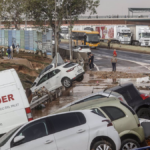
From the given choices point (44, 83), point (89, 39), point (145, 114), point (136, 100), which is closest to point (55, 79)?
point (44, 83)

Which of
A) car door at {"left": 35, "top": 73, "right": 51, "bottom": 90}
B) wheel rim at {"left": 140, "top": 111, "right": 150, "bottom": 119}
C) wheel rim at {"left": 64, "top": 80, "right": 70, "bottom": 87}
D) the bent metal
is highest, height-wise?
the bent metal

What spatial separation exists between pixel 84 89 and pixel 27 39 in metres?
26.0

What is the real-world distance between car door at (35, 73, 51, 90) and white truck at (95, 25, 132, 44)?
4449 cm

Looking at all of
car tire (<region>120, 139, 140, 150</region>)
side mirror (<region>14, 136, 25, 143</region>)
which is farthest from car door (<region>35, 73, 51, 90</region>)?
side mirror (<region>14, 136, 25, 143</region>)

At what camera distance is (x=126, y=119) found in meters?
8.98

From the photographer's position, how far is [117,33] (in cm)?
6706

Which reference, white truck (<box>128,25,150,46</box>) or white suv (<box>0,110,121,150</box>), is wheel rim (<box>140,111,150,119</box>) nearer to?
white suv (<box>0,110,121,150</box>)

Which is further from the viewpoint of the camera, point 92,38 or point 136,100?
point 92,38

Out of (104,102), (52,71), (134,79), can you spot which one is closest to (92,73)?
(134,79)

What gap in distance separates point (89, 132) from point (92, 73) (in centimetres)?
2278

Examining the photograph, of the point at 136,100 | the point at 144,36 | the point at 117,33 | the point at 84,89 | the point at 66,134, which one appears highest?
the point at 117,33

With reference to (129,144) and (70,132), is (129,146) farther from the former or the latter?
(70,132)

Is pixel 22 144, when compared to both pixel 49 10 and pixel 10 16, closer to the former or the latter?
pixel 49 10

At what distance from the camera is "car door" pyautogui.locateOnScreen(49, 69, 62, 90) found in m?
22.0
